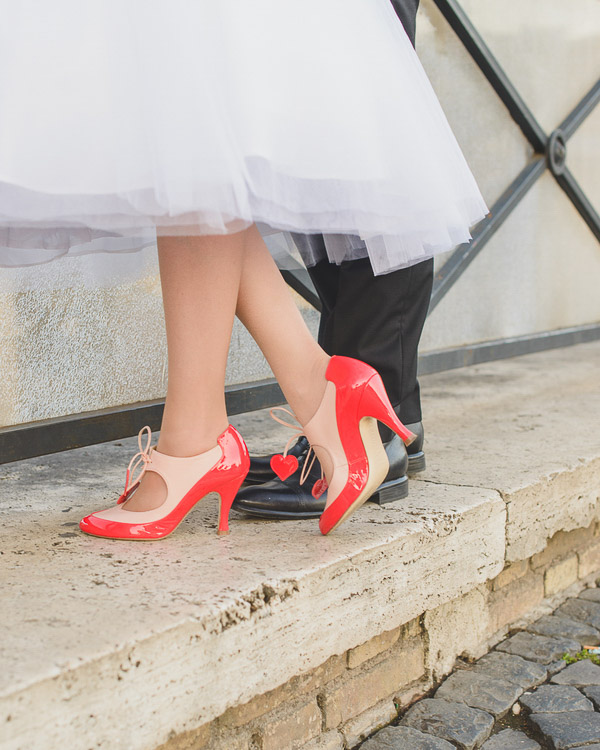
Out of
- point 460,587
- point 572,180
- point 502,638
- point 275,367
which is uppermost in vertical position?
point 572,180

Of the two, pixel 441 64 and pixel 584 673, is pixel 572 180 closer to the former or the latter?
pixel 441 64

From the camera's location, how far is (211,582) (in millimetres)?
1120

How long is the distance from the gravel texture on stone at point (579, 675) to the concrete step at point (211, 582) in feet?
0.70

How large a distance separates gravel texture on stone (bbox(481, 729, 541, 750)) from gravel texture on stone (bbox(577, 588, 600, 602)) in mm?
630

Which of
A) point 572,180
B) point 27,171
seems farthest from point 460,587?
point 572,180

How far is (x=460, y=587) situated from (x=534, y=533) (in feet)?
0.94

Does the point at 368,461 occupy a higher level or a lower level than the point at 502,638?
higher

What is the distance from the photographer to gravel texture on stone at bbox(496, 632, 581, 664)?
162 cm

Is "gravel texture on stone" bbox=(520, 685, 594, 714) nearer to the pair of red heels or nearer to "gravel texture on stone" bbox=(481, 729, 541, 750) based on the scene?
"gravel texture on stone" bbox=(481, 729, 541, 750)

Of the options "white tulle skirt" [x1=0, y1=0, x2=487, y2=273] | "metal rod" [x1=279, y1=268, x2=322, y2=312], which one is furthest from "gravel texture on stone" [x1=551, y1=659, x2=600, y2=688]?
"metal rod" [x1=279, y1=268, x2=322, y2=312]

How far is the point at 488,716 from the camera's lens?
1389 millimetres

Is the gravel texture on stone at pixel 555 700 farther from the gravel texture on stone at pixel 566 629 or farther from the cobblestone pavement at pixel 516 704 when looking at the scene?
the gravel texture on stone at pixel 566 629

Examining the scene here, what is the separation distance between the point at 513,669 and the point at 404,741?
0.33m

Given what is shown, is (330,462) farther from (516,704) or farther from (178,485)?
(516,704)
